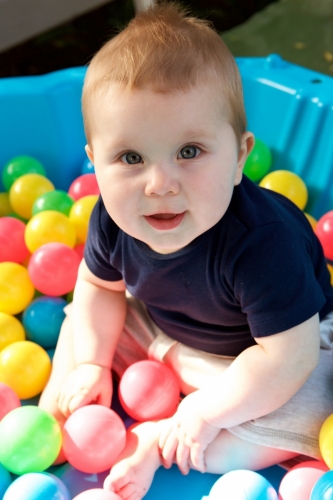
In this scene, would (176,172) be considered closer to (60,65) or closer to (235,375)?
(235,375)

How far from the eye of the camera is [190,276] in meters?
0.93

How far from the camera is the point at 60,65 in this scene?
2.20 metres

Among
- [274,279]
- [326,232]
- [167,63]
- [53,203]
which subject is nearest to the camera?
[167,63]

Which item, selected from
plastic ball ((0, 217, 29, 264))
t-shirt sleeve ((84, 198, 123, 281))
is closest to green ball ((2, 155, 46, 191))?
plastic ball ((0, 217, 29, 264))

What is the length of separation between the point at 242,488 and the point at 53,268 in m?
0.56

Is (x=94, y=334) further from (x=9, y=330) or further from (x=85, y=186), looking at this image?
(x=85, y=186)

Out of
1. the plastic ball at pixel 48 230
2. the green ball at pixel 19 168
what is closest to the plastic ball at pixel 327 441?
the plastic ball at pixel 48 230

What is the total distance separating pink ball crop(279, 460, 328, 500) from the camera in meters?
0.90

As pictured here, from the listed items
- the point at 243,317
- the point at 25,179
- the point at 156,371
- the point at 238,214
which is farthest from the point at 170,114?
the point at 25,179

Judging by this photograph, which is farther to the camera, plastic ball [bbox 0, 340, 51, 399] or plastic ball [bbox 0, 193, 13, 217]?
plastic ball [bbox 0, 193, 13, 217]

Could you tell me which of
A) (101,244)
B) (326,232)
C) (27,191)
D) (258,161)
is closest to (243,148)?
(101,244)

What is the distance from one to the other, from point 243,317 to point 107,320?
0.25 metres

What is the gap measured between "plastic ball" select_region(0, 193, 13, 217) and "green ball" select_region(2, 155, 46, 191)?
0.03 meters

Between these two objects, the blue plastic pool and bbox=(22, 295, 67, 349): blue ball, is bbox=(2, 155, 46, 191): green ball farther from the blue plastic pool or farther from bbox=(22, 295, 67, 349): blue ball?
bbox=(22, 295, 67, 349): blue ball
